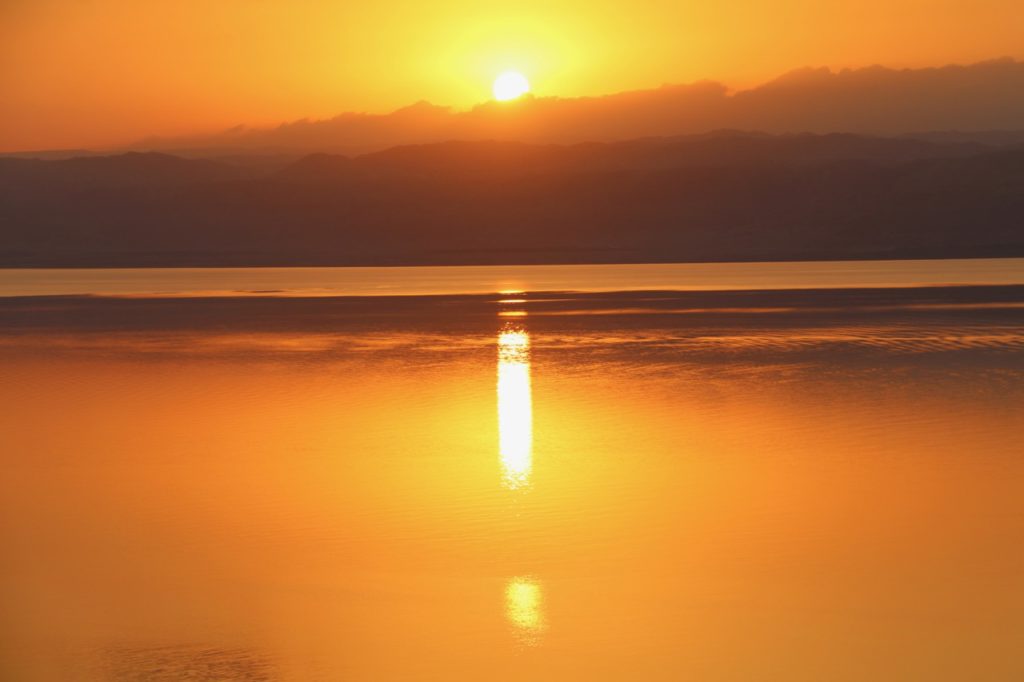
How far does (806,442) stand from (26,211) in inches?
4095

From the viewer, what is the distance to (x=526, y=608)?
674cm

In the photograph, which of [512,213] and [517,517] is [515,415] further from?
[512,213]

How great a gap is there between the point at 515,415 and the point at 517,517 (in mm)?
4380

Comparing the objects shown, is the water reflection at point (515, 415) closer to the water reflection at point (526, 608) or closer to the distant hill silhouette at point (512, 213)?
the water reflection at point (526, 608)

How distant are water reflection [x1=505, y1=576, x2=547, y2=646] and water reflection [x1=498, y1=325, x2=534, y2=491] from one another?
2473mm

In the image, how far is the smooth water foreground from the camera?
621cm

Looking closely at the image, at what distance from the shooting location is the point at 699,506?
29.5 feet

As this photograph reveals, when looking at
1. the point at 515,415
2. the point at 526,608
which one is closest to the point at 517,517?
the point at 526,608

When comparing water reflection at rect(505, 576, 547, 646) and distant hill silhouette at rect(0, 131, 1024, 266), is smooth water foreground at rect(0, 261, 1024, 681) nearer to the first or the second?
water reflection at rect(505, 576, 547, 646)

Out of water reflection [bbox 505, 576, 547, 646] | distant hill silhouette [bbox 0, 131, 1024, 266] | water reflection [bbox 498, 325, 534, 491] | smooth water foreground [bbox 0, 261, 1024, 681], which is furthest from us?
distant hill silhouette [bbox 0, 131, 1024, 266]

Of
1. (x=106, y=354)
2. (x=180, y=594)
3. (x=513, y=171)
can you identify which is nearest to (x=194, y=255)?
(x=513, y=171)

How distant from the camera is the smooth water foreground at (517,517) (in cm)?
621

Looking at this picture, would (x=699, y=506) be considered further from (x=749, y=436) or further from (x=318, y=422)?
(x=318, y=422)

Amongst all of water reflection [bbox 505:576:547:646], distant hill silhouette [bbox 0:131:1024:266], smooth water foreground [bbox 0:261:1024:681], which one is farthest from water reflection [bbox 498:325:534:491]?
distant hill silhouette [bbox 0:131:1024:266]
